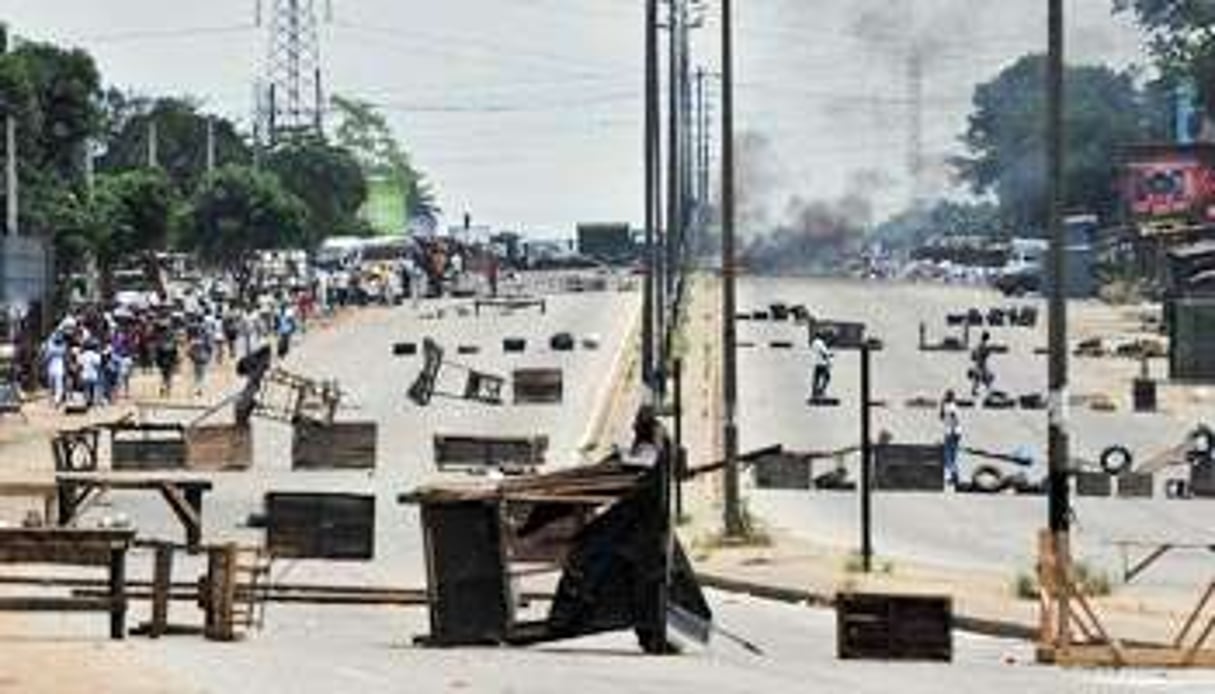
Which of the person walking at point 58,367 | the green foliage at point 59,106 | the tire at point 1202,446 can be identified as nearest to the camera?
the tire at point 1202,446

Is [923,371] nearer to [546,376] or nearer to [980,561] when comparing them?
[546,376]

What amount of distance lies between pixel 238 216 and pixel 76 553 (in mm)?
107975

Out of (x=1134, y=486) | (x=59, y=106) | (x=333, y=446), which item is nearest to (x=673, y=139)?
(x=333, y=446)

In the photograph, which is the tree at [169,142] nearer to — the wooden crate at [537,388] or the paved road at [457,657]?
the wooden crate at [537,388]

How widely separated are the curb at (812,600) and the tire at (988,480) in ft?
61.7

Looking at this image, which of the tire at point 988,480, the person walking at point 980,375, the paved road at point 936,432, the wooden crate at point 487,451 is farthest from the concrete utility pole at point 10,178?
the tire at point 988,480

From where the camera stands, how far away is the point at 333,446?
56531mm

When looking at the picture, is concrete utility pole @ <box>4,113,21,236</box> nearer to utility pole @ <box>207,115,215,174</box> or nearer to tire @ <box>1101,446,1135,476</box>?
tire @ <box>1101,446,1135,476</box>

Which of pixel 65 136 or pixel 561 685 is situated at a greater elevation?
pixel 65 136

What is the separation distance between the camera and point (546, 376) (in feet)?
248

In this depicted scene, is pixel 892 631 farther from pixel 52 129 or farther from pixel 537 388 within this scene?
pixel 52 129

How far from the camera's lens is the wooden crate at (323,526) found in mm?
38969

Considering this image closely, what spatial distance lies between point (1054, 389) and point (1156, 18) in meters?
115

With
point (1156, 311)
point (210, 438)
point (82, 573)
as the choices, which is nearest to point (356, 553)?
point (82, 573)
